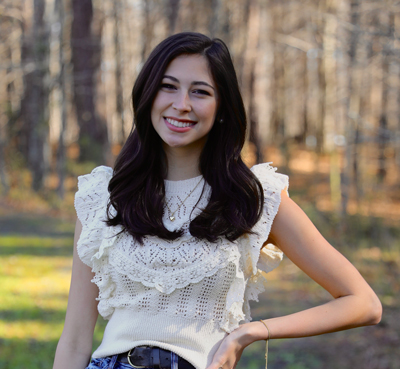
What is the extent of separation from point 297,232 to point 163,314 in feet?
1.97

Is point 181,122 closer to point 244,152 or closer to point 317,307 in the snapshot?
point 244,152

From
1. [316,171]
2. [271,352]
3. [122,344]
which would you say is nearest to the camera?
[122,344]

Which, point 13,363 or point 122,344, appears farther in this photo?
point 13,363

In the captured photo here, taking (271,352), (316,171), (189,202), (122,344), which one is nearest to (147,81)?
(189,202)

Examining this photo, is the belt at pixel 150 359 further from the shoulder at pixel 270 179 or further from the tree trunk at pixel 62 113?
the tree trunk at pixel 62 113

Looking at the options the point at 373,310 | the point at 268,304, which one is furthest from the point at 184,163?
the point at 268,304

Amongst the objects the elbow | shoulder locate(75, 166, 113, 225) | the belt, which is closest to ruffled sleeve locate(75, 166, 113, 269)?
shoulder locate(75, 166, 113, 225)

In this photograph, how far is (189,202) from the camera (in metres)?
2.15

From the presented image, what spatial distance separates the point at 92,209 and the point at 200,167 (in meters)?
0.50

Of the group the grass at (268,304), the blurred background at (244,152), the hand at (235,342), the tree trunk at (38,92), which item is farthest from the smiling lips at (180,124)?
the tree trunk at (38,92)

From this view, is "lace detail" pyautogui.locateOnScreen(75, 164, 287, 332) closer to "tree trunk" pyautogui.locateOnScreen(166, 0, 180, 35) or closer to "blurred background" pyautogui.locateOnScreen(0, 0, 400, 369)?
"blurred background" pyautogui.locateOnScreen(0, 0, 400, 369)

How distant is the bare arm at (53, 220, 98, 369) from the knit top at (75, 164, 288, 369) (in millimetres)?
92

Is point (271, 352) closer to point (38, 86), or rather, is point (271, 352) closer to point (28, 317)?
point (28, 317)

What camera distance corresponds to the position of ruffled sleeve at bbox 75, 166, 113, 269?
2.10 meters
